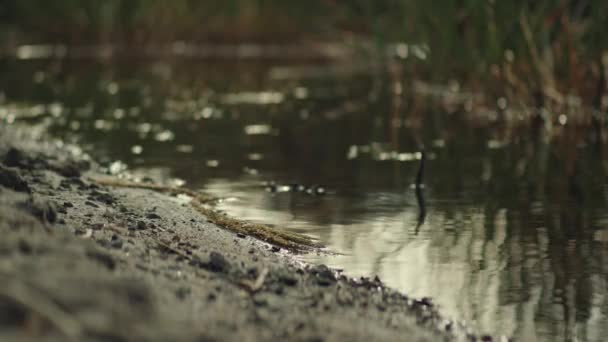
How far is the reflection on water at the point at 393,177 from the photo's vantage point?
4246 mm

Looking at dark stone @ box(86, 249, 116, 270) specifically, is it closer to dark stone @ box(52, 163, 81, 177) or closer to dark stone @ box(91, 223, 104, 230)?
dark stone @ box(91, 223, 104, 230)

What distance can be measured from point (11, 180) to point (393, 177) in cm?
296

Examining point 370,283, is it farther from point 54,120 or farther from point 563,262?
point 54,120

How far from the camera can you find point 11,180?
13.9 ft

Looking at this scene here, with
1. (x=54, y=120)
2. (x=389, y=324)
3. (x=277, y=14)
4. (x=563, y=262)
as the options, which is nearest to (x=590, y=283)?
(x=563, y=262)

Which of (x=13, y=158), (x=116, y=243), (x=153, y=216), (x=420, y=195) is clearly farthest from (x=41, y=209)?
(x=420, y=195)

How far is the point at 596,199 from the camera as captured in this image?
236 inches

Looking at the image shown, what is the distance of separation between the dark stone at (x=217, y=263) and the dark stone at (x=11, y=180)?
74 centimetres

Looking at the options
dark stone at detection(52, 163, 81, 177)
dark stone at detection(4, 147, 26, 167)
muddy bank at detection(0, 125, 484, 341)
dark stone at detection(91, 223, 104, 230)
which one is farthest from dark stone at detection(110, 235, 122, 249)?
dark stone at detection(4, 147, 26, 167)

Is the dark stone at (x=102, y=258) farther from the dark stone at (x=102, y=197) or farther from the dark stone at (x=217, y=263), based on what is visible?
the dark stone at (x=102, y=197)

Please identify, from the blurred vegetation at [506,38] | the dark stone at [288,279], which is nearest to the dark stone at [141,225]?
the dark stone at [288,279]

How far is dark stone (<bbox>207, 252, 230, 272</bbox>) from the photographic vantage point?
12.9 feet

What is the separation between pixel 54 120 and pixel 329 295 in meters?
6.78

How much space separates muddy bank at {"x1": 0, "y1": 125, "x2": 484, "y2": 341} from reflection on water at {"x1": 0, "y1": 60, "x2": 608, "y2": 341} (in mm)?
320
